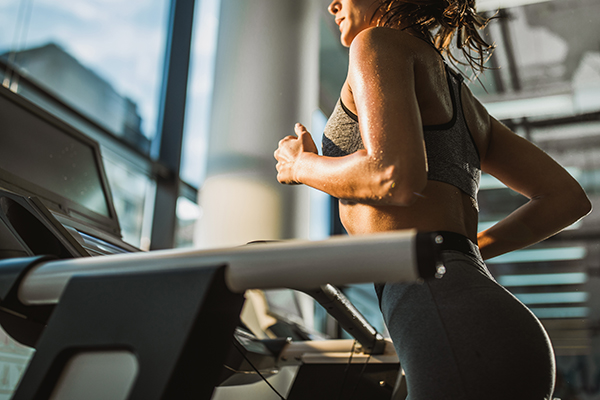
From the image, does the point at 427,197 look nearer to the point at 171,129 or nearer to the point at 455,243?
the point at 455,243

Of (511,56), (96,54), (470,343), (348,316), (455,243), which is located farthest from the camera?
(511,56)

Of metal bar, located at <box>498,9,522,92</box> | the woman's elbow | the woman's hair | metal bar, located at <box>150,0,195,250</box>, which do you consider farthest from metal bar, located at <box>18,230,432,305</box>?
metal bar, located at <box>498,9,522,92</box>

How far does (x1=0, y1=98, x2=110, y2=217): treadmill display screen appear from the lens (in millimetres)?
1440

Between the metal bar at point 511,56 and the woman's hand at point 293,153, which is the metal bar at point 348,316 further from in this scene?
the metal bar at point 511,56

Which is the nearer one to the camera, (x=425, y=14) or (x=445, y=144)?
(x=445, y=144)

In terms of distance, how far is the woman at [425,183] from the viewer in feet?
2.22

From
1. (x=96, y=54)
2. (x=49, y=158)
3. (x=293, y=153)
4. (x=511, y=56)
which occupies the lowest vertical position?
(x=293, y=153)

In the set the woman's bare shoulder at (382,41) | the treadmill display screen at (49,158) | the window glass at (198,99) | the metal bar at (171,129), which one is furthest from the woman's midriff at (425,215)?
the window glass at (198,99)

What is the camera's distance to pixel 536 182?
1.08m

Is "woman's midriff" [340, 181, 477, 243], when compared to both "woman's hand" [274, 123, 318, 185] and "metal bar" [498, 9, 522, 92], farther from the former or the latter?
"metal bar" [498, 9, 522, 92]

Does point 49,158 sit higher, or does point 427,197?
point 49,158

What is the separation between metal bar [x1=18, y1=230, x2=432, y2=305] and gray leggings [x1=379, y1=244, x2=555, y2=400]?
20 centimetres

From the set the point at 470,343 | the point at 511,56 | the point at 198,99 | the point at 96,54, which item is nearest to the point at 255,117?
the point at 198,99

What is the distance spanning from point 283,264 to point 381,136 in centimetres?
25
